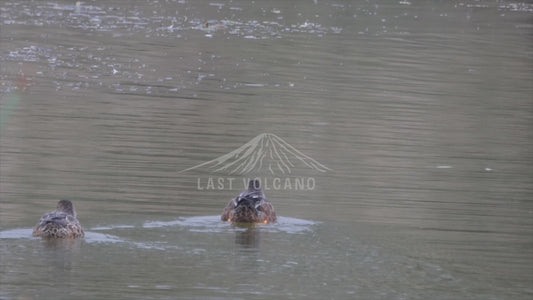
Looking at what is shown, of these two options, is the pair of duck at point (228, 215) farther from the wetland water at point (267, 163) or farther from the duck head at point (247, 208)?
the wetland water at point (267, 163)

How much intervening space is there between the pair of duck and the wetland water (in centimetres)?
17

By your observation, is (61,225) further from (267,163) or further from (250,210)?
(267,163)

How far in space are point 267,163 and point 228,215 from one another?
5.11m

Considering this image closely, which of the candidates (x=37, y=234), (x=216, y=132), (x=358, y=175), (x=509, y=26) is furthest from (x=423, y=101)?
(x=509, y=26)

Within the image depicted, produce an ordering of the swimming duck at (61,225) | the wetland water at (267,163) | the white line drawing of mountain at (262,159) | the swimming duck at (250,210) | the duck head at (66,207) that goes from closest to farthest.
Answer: the wetland water at (267,163) → the swimming duck at (61,225) → the duck head at (66,207) → the swimming duck at (250,210) → the white line drawing of mountain at (262,159)

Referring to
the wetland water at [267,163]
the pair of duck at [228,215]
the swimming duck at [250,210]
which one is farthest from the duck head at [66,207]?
the swimming duck at [250,210]

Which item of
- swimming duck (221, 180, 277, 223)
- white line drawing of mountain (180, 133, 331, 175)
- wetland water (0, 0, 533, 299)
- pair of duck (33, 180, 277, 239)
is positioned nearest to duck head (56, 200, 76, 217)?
pair of duck (33, 180, 277, 239)

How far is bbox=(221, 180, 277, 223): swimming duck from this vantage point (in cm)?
1523

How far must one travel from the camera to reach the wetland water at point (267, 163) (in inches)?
498

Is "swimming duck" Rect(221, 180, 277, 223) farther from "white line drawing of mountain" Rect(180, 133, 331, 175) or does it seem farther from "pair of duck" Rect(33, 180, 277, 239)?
"white line drawing of mountain" Rect(180, 133, 331, 175)

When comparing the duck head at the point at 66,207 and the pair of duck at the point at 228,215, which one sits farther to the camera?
the duck head at the point at 66,207

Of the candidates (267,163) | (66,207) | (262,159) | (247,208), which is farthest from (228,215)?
(262,159)

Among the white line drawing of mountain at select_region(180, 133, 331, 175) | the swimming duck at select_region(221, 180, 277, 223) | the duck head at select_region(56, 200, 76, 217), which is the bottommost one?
the swimming duck at select_region(221, 180, 277, 223)

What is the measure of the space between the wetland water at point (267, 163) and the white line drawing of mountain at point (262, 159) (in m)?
0.06
